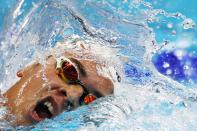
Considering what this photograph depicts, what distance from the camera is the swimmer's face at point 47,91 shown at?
2.38 meters

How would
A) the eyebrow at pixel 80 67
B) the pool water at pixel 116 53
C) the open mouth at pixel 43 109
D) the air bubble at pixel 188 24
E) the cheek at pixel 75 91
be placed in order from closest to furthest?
1. the open mouth at pixel 43 109
2. the cheek at pixel 75 91
3. the eyebrow at pixel 80 67
4. the pool water at pixel 116 53
5. the air bubble at pixel 188 24

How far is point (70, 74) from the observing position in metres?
2.58

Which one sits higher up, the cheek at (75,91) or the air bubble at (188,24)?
the air bubble at (188,24)

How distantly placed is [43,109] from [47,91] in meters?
0.11

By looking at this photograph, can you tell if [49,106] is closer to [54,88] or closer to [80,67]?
[54,88]

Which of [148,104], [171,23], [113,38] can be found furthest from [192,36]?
[113,38]

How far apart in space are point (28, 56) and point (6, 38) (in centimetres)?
35

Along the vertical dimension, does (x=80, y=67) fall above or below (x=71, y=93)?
above

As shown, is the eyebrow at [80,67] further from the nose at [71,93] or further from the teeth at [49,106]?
the teeth at [49,106]

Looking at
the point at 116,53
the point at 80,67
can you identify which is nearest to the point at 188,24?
the point at 116,53

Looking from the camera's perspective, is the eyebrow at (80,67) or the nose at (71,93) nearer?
the nose at (71,93)

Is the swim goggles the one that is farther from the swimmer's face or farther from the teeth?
the teeth

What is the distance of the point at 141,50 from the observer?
3.67m

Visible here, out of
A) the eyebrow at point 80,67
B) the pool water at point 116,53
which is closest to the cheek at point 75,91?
the eyebrow at point 80,67
